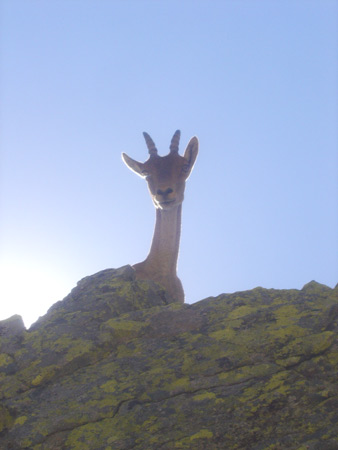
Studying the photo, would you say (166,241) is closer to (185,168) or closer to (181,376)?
(185,168)

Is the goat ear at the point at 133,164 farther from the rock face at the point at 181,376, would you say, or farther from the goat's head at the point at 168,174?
the rock face at the point at 181,376

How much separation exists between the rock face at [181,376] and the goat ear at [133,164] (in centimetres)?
764

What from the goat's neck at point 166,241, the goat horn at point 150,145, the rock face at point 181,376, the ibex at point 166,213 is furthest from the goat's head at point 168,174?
the rock face at point 181,376

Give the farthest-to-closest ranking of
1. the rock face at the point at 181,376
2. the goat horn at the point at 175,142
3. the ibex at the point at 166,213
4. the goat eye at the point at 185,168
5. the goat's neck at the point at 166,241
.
→ 1. the goat horn at the point at 175,142
2. the goat eye at the point at 185,168
3. the goat's neck at the point at 166,241
4. the ibex at the point at 166,213
5. the rock face at the point at 181,376

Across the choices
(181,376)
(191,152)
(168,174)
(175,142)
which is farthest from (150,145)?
(181,376)

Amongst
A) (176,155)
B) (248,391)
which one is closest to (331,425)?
(248,391)

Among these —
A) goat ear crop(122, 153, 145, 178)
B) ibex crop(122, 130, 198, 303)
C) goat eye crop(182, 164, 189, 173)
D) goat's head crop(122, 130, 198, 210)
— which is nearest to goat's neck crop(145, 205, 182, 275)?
ibex crop(122, 130, 198, 303)

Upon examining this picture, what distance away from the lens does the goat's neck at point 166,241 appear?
1271cm

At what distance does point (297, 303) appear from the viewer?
6.41m

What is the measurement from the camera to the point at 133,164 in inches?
591

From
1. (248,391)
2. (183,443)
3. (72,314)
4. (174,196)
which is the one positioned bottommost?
(183,443)

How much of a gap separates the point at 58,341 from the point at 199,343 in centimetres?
201

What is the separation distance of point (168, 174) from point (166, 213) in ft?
3.61

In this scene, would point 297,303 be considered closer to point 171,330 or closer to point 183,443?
point 171,330
